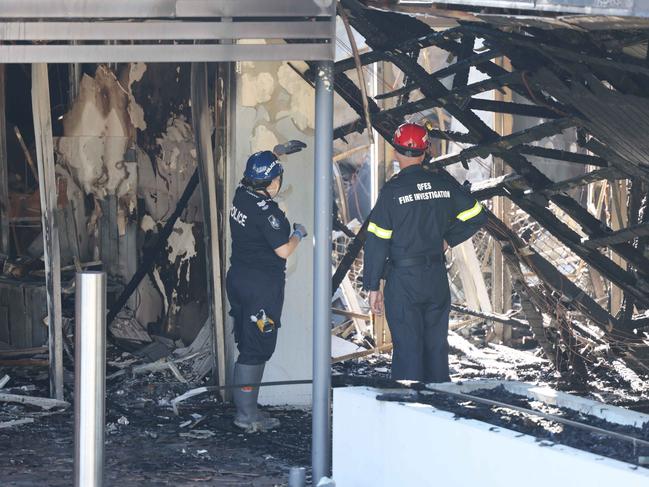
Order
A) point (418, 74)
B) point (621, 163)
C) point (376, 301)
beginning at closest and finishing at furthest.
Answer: point (621, 163) < point (376, 301) < point (418, 74)

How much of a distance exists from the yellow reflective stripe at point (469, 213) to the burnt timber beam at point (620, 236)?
0.97 meters

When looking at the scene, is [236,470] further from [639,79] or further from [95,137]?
[95,137]

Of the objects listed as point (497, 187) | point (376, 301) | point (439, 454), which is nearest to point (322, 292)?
point (376, 301)

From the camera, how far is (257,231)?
8023 mm

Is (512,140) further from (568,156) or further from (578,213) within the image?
(578,213)

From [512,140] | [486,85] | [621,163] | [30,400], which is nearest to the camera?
[621,163]

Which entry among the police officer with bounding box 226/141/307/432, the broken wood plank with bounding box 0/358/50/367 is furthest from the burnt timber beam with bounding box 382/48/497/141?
the broken wood plank with bounding box 0/358/50/367

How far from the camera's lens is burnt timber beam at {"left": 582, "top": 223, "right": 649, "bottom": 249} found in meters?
7.77

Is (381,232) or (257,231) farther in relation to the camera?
(257,231)

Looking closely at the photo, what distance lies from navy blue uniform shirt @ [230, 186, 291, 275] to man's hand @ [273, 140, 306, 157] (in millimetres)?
450

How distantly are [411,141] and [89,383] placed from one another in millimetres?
3765

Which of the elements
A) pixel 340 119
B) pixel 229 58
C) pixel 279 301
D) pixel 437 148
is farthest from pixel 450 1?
pixel 340 119

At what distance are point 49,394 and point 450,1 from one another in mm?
4970

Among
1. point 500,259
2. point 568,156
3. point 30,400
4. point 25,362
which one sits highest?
point 568,156
